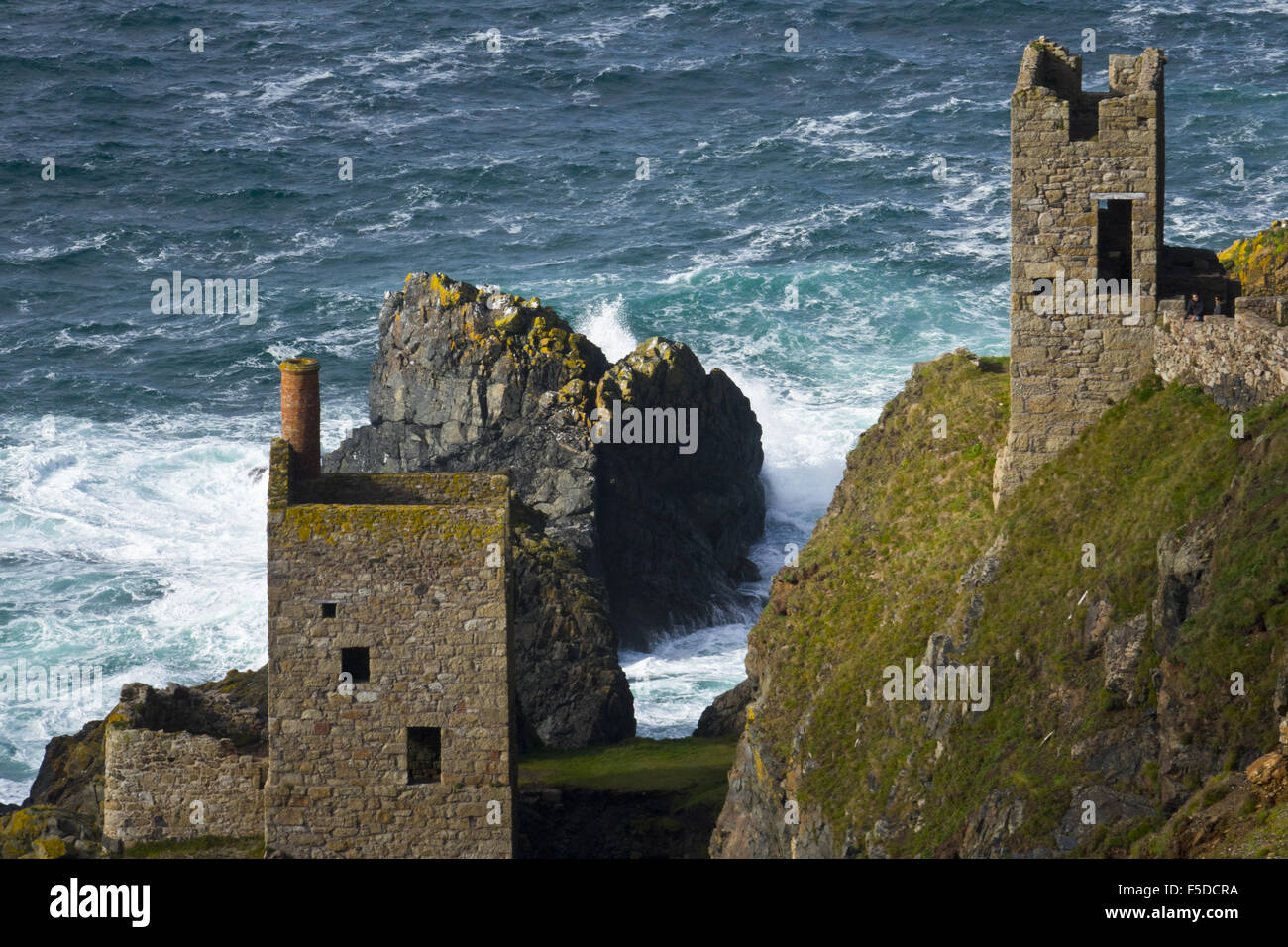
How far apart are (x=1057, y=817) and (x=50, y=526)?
178 feet

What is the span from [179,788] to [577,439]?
30449 mm

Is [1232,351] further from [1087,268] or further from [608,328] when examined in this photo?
[608,328]

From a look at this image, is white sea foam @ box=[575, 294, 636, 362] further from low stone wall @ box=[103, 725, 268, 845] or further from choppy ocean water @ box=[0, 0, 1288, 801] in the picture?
low stone wall @ box=[103, 725, 268, 845]

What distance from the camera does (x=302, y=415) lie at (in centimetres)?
4012

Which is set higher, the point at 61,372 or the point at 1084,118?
the point at 1084,118

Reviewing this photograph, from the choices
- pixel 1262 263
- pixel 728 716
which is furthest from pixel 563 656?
pixel 1262 263

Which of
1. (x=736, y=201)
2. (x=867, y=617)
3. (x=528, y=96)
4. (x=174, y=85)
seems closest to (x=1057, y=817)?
(x=867, y=617)

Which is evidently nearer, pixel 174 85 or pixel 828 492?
pixel 828 492

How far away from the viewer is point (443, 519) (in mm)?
37000

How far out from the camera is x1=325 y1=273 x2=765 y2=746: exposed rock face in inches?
2665

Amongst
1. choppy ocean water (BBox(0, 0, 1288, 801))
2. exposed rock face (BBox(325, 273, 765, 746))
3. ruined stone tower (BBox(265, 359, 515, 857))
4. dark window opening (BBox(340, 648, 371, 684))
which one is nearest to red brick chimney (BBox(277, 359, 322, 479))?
ruined stone tower (BBox(265, 359, 515, 857))
